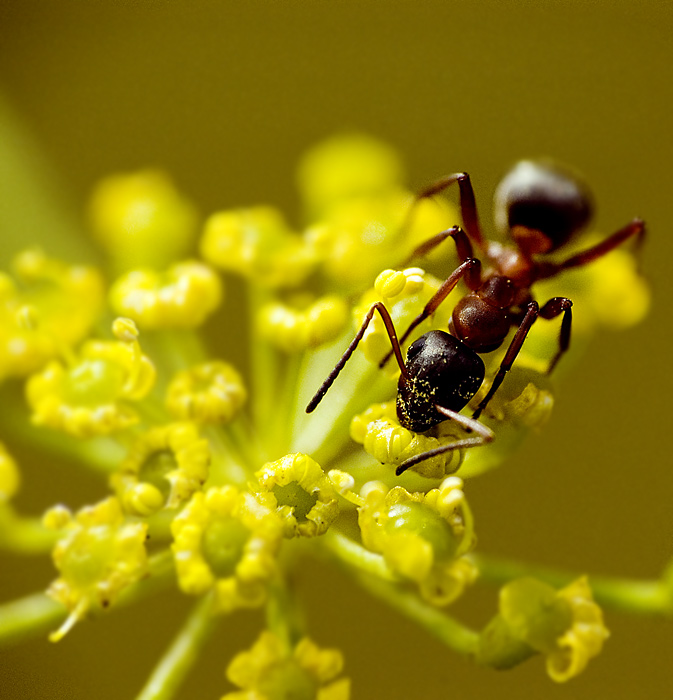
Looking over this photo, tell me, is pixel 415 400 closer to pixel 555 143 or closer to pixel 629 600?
pixel 629 600

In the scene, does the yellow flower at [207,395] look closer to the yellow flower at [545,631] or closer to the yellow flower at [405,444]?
the yellow flower at [405,444]

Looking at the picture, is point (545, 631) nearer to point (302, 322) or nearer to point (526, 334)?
point (526, 334)

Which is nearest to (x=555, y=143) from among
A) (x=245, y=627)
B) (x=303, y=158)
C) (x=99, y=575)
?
(x=303, y=158)

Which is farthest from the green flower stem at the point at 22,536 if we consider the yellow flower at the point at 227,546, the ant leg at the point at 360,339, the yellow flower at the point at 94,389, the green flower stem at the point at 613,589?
the green flower stem at the point at 613,589

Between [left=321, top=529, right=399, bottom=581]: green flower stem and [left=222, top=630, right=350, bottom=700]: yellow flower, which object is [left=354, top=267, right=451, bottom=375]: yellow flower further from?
[left=222, top=630, right=350, bottom=700]: yellow flower

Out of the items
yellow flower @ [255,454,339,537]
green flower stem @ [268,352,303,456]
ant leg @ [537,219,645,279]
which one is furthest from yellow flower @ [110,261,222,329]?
ant leg @ [537,219,645,279]
